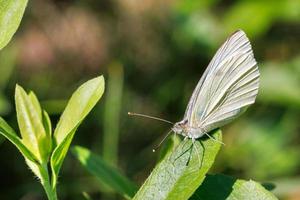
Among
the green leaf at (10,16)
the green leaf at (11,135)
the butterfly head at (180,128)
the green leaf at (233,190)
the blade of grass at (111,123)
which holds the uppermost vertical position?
the green leaf at (10,16)

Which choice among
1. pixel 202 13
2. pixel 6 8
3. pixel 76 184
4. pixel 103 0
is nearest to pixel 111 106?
pixel 76 184

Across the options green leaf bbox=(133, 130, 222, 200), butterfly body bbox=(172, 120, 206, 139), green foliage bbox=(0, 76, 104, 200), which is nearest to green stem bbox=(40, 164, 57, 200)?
green foliage bbox=(0, 76, 104, 200)

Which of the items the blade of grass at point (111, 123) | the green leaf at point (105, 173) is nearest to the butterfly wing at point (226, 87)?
the green leaf at point (105, 173)

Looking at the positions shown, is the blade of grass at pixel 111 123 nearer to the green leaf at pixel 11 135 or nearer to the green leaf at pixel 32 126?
the green leaf at pixel 32 126

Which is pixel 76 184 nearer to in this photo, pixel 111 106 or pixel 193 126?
pixel 111 106

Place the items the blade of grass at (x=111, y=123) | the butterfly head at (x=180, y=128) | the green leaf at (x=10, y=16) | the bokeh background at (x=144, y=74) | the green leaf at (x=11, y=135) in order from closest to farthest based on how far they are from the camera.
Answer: the green leaf at (x=11, y=135), the green leaf at (x=10, y=16), the butterfly head at (x=180, y=128), the blade of grass at (x=111, y=123), the bokeh background at (x=144, y=74)

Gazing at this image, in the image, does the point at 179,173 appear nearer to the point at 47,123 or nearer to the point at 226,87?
the point at 47,123
